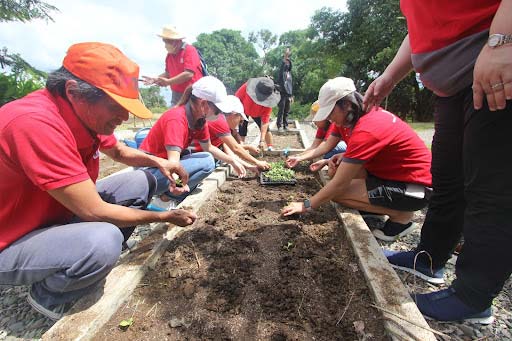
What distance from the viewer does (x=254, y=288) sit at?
6.09 feet

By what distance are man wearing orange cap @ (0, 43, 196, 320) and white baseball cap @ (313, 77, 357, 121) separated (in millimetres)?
1467

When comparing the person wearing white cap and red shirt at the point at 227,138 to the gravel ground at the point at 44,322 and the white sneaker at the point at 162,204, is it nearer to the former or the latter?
the white sneaker at the point at 162,204

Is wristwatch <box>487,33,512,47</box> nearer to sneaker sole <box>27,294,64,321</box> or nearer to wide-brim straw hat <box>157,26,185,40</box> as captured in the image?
sneaker sole <box>27,294,64,321</box>

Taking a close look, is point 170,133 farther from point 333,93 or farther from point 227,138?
point 333,93

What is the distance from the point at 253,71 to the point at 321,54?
90.6 feet

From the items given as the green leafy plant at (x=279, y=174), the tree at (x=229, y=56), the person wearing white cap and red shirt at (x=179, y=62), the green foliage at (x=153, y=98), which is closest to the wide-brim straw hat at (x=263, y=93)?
the person wearing white cap and red shirt at (x=179, y=62)

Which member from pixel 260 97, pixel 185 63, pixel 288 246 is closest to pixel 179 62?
pixel 185 63

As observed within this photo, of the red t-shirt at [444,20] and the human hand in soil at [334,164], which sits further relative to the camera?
the human hand in soil at [334,164]

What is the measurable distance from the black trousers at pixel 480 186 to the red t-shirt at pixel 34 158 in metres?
1.86

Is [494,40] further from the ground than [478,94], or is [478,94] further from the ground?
[494,40]

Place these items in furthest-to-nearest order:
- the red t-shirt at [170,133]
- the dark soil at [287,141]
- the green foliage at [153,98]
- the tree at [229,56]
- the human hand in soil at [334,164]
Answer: the tree at [229,56]
the green foliage at [153,98]
the dark soil at [287,141]
the human hand in soil at [334,164]
the red t-shirt at [170,133]

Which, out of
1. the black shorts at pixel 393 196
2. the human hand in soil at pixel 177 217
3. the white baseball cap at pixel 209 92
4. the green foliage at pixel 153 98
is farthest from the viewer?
the green foliage at pixel 153 98

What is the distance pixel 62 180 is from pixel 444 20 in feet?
6.39

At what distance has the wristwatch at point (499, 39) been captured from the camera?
3.35 ft
